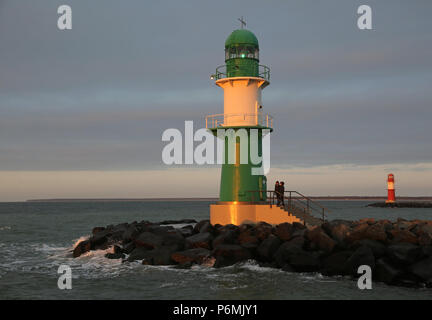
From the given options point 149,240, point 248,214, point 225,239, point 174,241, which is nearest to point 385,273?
point 225,239

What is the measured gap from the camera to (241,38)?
905 inches

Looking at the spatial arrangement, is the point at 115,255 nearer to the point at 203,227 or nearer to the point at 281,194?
the point at 203,227

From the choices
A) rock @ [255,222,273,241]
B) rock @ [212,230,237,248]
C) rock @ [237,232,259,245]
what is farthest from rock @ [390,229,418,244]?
rock @ [212,230,237,248]

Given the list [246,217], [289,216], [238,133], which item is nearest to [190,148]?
[238,133]

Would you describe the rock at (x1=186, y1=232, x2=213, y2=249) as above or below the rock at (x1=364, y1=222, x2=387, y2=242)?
below

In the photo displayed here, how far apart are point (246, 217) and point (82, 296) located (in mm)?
9518

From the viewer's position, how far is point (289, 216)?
21.7 metres

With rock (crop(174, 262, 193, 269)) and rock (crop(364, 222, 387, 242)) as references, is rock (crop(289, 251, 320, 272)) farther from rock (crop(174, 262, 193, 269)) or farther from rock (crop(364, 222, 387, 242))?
rock (crop(174, 262, 193, 269))

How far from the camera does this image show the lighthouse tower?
74.1 ft

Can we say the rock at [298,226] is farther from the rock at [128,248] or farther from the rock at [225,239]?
the rock at [128,248]

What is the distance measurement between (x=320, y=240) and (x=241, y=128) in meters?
7.28

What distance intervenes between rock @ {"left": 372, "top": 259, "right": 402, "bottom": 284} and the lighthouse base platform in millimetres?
5989
